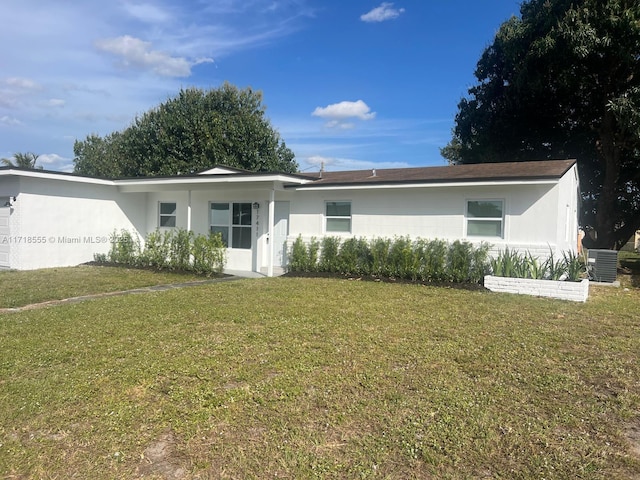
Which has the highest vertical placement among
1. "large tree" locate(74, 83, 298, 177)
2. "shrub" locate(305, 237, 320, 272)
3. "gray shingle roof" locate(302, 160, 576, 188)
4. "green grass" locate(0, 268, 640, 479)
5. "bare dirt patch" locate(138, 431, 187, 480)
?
"large tree" locate(74, 83, 298, 177)

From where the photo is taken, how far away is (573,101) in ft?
60.2

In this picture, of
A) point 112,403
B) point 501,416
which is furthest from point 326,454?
point 112,403

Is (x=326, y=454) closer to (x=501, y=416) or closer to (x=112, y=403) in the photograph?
(x=501, y=416)

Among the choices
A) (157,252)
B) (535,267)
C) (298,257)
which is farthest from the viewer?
(157,252)

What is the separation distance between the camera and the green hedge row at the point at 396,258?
10.9 metres

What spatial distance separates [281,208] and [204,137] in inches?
521

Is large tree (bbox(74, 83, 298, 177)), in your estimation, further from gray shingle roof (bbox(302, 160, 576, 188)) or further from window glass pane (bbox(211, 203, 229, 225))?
gray shingle roof (bbox(302, 160, 576, 188))

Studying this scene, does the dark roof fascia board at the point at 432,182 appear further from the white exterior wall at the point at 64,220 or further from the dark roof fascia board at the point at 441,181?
the white exterior wall at the point at 64,220

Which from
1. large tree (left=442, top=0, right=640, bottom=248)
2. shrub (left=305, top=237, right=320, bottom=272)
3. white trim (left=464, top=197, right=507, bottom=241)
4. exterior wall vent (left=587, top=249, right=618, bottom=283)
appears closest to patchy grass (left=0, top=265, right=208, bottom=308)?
shrub (left=305, top=237, right=320, bottom=272)

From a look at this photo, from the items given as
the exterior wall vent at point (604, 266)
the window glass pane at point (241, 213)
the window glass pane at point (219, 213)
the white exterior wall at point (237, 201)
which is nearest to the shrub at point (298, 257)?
the white exterior wall at point (237, 201)

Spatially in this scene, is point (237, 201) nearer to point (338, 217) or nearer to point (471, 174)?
point (338, 217)

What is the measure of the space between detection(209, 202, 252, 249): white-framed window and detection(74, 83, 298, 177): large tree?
10.5m

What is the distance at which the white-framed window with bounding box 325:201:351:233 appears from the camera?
13.2 m

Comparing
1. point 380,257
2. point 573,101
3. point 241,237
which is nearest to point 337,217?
point 380,257
